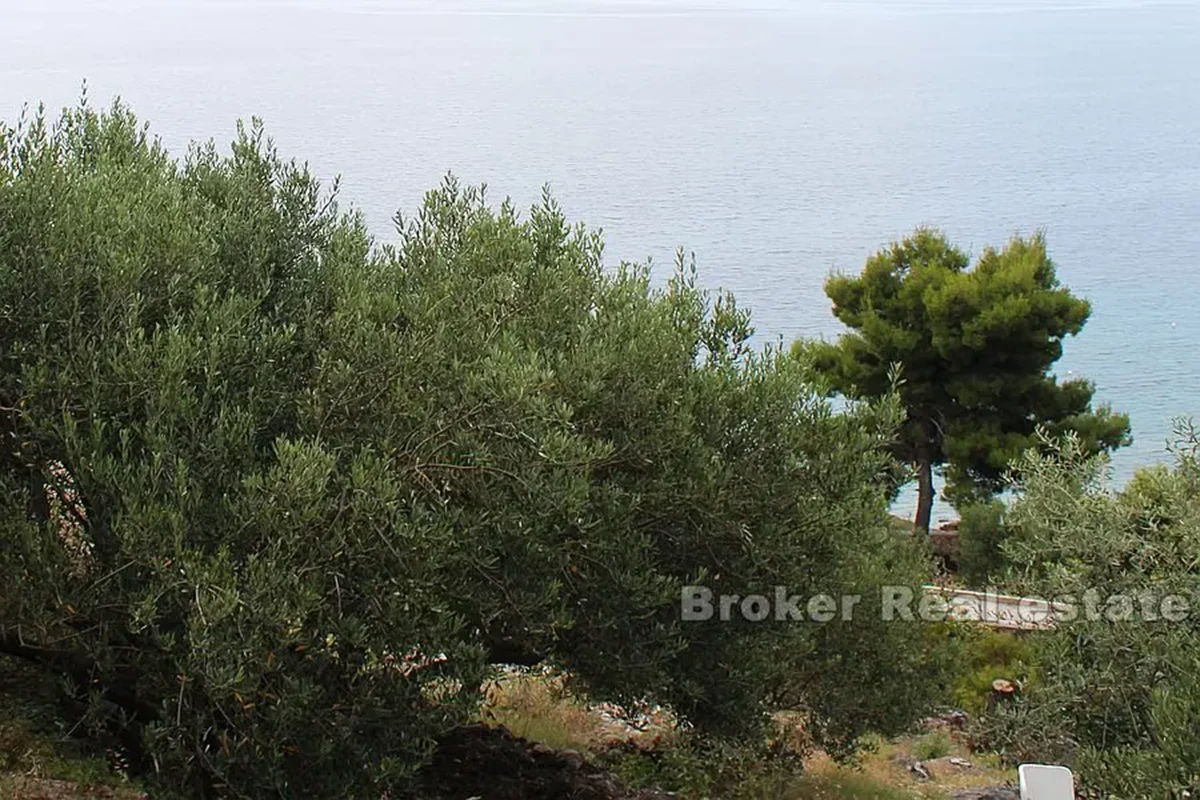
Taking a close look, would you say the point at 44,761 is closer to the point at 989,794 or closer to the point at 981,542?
the point at 989,794

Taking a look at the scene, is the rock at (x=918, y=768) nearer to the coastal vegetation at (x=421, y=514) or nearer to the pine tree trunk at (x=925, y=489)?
the coastal vegetation at (x=421, y=514)

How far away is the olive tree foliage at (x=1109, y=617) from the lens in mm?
9258

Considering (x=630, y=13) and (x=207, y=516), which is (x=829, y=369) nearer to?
(x=207, y=516)

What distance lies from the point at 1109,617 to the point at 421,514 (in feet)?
15.6

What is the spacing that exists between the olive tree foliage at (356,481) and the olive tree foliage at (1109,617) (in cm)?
146

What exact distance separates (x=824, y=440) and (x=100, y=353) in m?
4.40

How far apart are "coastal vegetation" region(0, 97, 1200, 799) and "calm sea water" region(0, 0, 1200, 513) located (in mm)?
28761

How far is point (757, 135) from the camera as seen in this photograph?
82312 mm

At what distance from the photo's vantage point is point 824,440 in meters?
9.56

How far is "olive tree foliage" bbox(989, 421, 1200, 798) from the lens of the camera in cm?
926

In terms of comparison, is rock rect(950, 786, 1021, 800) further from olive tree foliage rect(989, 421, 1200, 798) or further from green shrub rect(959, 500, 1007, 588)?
green shrub rect(959, 500, 1007, 588)

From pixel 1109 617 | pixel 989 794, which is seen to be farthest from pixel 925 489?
pixel 1109 617

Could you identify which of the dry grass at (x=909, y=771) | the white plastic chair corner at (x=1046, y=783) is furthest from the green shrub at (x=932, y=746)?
the white plastic chair corner at (x=1046, y=783)

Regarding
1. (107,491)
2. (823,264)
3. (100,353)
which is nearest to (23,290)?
(100,353)
